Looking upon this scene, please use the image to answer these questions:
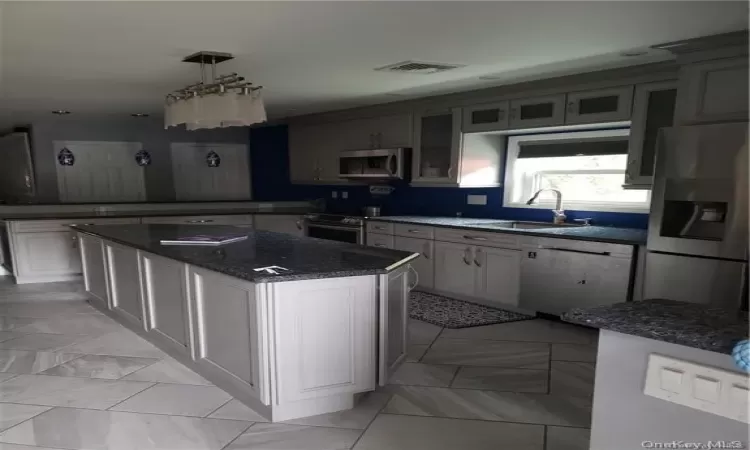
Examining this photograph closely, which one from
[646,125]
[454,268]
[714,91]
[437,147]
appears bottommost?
[454,268]

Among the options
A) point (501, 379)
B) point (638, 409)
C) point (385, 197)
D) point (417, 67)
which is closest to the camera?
point (638, 409)

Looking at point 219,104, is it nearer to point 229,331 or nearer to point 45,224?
point 229,331

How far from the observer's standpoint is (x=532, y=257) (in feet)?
12.9

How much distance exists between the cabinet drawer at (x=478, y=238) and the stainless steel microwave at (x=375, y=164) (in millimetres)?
1000

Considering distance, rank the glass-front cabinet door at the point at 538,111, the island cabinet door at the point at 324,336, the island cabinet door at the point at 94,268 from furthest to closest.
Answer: the island cabinet door at the point at 94,268 < the glass-front cabinet door at the point at 538,111 < the island cabinet door at the point at 324,336

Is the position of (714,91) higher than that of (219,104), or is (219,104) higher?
(714,91)

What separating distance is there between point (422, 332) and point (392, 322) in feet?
3.44

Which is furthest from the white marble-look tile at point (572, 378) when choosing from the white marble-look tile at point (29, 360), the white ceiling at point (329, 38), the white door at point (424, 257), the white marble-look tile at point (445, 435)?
the white marble-look tile at point (29, 360)

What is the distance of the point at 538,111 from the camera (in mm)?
4031

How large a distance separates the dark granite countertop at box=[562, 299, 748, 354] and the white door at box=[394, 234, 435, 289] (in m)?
3.27

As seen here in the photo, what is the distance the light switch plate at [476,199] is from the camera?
4973 mm

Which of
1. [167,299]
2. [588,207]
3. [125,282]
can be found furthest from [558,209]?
[125,282]

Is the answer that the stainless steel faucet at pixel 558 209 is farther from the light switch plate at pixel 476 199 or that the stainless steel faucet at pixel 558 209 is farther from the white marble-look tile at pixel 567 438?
the white marble-look tile at pixel 567 438

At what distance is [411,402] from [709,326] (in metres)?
1.70
